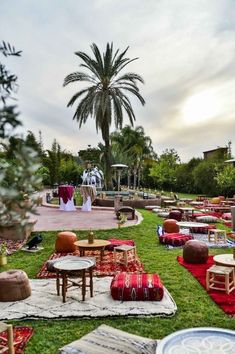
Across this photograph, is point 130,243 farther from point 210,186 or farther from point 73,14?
point 210,186

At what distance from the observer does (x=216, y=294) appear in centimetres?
799

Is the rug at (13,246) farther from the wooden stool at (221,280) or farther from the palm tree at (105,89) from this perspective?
the palm tree at (105,89)

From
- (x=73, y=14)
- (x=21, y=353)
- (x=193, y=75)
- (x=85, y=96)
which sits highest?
(x=85, y=96)

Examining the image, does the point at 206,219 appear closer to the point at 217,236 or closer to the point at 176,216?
the point at 176,216

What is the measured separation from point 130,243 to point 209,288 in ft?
14.7

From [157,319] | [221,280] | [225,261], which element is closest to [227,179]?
[221,280]

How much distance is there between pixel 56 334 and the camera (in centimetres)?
607

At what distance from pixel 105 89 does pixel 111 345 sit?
26009 mm

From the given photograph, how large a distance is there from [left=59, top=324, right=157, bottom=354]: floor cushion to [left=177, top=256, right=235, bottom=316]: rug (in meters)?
3.00

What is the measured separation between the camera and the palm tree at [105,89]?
93.2 feet

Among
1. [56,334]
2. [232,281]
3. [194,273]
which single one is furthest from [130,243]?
[56,334]

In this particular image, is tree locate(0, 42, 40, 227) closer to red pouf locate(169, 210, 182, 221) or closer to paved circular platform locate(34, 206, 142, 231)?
paved circular platform locate(34, 206, 142, 231)

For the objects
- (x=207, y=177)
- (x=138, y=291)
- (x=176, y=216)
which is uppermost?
(x=207, y=177)

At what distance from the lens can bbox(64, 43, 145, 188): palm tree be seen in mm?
28422
